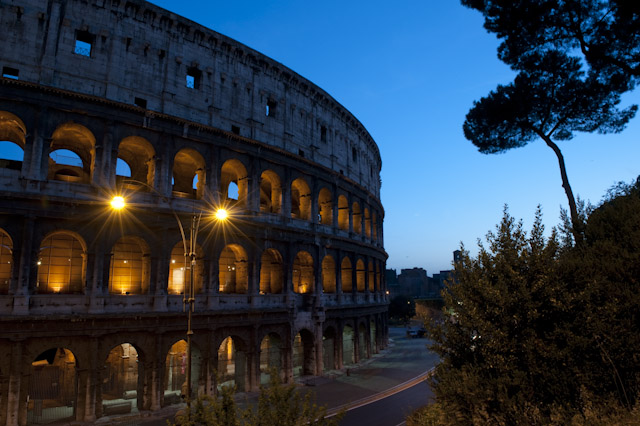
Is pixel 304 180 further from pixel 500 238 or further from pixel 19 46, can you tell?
pixel 500 238

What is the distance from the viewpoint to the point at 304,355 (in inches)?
1104

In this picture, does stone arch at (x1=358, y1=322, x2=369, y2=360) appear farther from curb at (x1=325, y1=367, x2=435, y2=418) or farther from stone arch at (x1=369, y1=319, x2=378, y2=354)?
curb at (x1=325, y1=367, x2=435, y2=418)

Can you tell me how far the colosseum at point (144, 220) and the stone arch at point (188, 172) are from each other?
126 mm

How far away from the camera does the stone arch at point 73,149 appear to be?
2000 centimetres

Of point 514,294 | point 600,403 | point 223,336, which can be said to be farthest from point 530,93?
point 223,336

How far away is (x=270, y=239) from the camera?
1008 inches

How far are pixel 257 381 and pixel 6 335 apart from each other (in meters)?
12.1

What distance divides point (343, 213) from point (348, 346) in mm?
10549

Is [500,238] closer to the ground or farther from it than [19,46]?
closer to the ground

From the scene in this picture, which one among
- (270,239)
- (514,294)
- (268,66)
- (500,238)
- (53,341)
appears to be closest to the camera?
(514,294)

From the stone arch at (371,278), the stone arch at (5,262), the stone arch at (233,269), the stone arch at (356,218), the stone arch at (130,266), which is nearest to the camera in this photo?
the stone arch at (5,262)

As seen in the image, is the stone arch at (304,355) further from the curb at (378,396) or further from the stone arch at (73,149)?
the stone arch at (73,149)

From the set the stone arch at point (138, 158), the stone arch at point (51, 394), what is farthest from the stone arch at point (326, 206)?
the stone arch at point (51, 394)

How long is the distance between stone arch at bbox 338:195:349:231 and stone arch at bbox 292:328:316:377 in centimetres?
964
